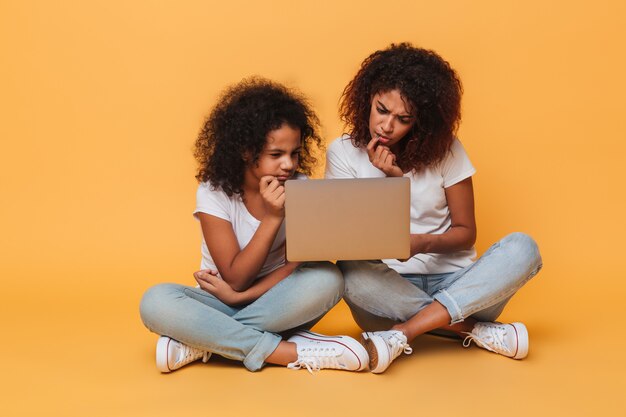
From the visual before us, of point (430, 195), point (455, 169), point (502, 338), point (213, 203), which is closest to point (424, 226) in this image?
point (430, 195)

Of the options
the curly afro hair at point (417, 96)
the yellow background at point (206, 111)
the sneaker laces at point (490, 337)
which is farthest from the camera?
the yellow background at point (206, 111)

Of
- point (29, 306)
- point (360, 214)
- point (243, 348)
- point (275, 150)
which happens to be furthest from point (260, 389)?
point (29, 306)

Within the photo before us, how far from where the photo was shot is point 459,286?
2.39 m

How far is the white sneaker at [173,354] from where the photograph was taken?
226 centimetres

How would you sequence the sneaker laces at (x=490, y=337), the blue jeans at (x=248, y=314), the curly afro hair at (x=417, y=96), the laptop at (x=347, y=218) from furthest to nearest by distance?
1. the curly afro hair at (x=417, y=96)
2. the sneaker laces at (x=490, y=337)
3. the blue jeans at (x=248, y=314)
4. the laptop at (x=347, y=218)

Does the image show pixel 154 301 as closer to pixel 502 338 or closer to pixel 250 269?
pixel 250 269

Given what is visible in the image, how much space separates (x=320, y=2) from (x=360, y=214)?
5.00 feet

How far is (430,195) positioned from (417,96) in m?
0.31

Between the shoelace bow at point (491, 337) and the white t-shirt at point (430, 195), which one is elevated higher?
the white t-shirt at point (430, 195)

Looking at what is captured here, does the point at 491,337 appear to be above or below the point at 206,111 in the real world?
below

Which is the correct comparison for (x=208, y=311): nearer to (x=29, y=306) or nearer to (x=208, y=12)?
(x=29, y=306)

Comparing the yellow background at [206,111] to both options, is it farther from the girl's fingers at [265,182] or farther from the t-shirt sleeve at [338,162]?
the girl's fingers at [265,182]

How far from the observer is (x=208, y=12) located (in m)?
3.48

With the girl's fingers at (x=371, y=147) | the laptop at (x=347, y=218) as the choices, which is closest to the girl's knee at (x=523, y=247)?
the laptop at (x=347, y=218)
